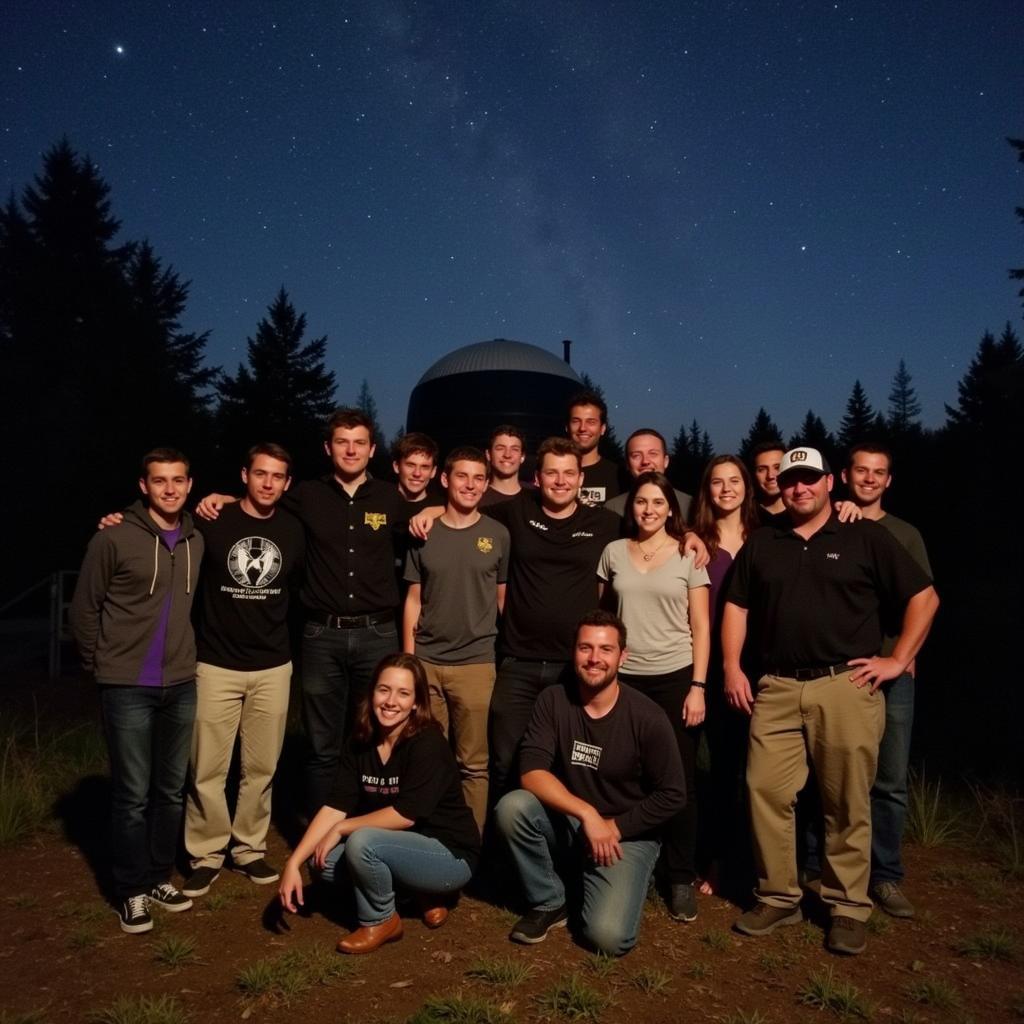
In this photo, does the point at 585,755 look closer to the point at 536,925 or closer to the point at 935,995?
the point at 536,925

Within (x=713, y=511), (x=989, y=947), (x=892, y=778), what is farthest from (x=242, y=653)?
(x=989, y=947)

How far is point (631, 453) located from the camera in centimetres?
551

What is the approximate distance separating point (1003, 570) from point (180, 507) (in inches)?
1094

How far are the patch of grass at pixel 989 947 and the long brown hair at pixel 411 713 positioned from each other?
3.06 m

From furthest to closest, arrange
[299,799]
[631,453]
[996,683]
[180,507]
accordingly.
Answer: [996,683] < [299,799] < [631,453] < [180,507]

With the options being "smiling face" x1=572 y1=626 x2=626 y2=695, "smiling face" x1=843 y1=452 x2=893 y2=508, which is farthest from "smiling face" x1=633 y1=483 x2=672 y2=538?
"smiling face" x1=843 y1=452 x2=893 y2=508

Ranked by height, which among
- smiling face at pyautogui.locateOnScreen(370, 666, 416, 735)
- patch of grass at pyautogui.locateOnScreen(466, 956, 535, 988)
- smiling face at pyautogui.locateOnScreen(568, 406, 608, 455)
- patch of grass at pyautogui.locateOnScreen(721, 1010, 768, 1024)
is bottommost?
patch of grass at pyautogui.locateOnScreen(721, 1010, 768, 1024)

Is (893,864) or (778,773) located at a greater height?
(778,773)

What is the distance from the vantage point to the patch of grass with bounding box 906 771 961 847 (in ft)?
19.5

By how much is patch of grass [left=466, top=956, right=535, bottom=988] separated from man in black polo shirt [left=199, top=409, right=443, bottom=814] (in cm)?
162

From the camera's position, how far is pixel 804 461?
4.36m

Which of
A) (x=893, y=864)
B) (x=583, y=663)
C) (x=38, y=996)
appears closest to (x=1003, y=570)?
(x=893, y=864)

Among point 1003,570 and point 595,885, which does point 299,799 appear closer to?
point 595,885

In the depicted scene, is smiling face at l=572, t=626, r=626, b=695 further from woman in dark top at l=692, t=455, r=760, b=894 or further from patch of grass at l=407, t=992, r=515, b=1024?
patch of grass at l=407, t=992, r=515, b=1024
